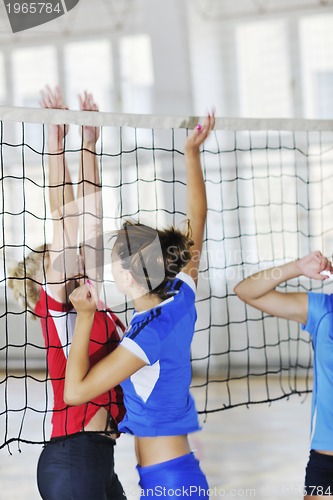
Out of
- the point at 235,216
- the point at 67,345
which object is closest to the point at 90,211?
the point at 67,345

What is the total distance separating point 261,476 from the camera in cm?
390

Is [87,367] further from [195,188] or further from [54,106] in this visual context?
[54,106]

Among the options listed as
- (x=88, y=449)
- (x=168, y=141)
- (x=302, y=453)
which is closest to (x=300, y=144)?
(x=168, y=141)

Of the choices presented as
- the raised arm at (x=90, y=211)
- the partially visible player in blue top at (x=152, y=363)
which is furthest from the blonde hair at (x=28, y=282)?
the partially visible player in blue top at (x=152, y=363)

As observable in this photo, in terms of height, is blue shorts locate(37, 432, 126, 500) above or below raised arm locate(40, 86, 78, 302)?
below

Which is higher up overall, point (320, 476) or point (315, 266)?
point (315, 266)

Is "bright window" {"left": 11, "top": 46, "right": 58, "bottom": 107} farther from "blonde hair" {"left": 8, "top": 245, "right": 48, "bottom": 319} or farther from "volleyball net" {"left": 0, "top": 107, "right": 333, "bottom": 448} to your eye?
"blonde hair" {"left": 8, "top": 245, "right": 48, "bottom": 319}

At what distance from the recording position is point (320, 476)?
2143mm

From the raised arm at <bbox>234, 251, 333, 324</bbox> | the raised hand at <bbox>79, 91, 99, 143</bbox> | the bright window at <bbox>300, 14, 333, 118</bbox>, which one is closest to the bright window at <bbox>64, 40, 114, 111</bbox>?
the bright window at <bbox>300, 14, 333, 118</bbox>

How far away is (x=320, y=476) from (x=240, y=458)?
2.23 m

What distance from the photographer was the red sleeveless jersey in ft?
6.64

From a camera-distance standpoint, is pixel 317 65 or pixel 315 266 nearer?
pixel 315 266

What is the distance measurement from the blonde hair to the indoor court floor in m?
1.86

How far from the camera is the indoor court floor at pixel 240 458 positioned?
373cm
